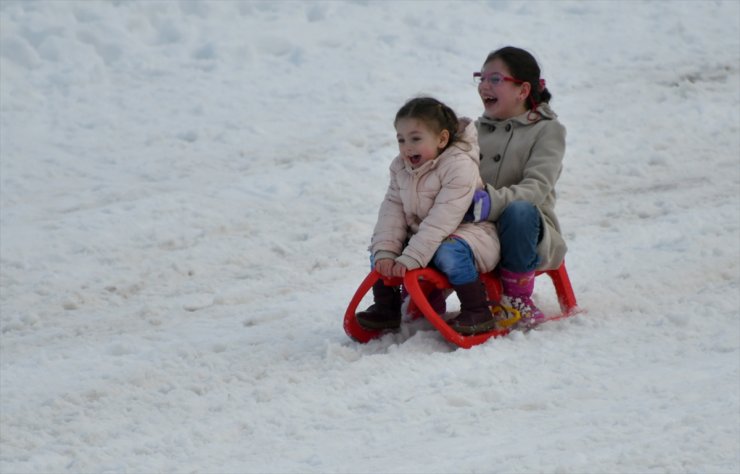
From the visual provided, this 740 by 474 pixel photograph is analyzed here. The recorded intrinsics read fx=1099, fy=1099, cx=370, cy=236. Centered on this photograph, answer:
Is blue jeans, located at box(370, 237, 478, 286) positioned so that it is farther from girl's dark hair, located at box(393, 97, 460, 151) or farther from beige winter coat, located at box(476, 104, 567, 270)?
girl's dark hair, located at box(393, 97, 460, 151)

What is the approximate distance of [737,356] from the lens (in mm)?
4527

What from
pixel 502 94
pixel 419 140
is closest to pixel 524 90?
pixel 502 94

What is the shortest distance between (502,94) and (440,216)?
79 centimetres

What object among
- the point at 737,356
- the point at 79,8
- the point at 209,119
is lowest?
the point at 737,356

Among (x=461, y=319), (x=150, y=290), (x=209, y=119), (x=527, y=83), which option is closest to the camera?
(x=461, y=319)

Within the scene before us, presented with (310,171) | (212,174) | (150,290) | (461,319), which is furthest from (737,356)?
(212,174)

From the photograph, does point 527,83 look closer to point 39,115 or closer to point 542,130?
point 542,130

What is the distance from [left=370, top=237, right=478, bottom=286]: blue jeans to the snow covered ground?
12.7 inches

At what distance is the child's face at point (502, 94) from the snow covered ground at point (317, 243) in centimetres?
104

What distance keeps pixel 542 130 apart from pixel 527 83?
24 centimetres

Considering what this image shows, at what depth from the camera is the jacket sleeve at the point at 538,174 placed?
4867 mm

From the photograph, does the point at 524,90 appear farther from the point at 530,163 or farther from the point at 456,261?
the point at 456,261

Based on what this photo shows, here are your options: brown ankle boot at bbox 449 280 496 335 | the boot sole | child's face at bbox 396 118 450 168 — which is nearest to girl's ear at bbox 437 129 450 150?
child's face at bbox 396 118 450 168

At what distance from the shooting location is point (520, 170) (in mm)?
5156
